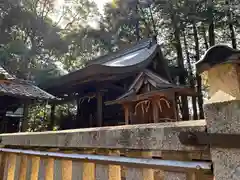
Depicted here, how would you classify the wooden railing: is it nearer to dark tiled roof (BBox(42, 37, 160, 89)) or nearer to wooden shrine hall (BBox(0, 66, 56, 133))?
wooden shrine hall (BBox(0, 66, 56, 133))

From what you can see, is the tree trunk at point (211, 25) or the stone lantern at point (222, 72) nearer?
the stone lantern at point (222, 72)

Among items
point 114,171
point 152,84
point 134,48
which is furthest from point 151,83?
point 134,48

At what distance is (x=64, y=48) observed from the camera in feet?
53.8

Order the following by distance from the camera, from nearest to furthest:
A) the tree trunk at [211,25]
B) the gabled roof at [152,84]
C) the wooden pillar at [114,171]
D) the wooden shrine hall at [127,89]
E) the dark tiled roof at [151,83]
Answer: the wooden pillar at [114,171]
the gabled roof at [152,84]
the dark tiled roof at [151,83]
the wooden shrine hall at [127,89]
the tree trunk at [211,25]

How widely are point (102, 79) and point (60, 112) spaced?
234 inches

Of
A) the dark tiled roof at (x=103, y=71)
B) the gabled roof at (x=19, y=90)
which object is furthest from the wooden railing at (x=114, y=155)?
the dark tiled roof at (x=103, y=71)

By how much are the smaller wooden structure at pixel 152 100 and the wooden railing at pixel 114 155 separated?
4316mm

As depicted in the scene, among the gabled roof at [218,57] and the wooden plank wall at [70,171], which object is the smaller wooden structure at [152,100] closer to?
the wooden plank wall at [70,171]

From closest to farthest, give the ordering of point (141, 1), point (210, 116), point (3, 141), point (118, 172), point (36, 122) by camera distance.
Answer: point (210, 116) → point (118, 172) → point (3, 141) → point (36, 122) → point (141, 1)

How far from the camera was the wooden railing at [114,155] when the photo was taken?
75cm

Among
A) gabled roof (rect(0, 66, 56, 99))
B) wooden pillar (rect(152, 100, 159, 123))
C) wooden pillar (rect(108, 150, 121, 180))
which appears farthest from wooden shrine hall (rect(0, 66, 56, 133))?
wooden pillar (rect(108, 150, 121, 180))

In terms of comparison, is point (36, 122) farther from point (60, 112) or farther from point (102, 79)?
point (102, 79)

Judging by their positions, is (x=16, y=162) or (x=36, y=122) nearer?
(x=16, y=162)

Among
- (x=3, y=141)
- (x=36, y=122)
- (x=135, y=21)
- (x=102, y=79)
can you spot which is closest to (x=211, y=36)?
(x=135, y=21)
